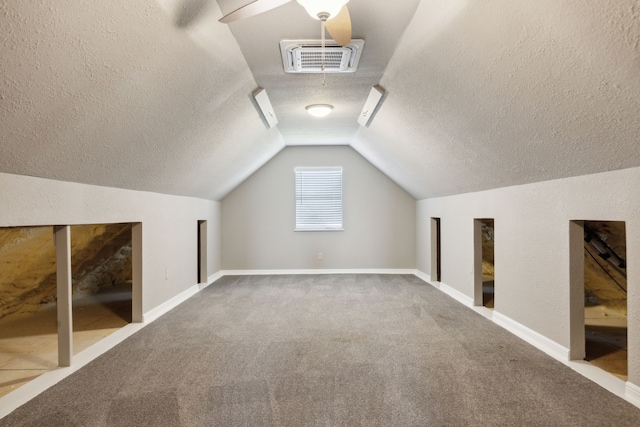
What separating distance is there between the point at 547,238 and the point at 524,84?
154 cm

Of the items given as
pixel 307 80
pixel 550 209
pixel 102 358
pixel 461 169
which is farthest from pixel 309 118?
pixel 102 358

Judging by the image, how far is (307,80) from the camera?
12.2 feet

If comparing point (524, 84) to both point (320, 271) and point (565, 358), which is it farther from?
point (320, 271)

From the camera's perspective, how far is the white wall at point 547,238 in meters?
2.38

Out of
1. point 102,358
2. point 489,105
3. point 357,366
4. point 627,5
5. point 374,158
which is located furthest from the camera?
point 374,158

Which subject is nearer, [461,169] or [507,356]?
[507,356]

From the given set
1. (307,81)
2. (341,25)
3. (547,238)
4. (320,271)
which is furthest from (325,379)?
(320,271)

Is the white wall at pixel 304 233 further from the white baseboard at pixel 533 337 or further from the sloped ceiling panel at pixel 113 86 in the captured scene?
the sloped ceiling panel at pixel 113 86

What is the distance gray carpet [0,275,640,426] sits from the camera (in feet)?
7.31

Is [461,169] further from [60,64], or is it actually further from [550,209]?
[60,64]

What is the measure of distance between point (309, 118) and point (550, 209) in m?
3.21

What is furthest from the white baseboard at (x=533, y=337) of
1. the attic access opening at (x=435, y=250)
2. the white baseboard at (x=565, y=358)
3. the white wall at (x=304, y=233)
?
the white wall at (x=304, y=233)

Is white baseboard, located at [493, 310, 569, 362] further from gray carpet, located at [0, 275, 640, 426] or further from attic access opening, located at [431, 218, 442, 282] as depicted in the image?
attic access opening, located at [431, 218, 442, 282]

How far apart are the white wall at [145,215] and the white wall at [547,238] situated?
378 cm
